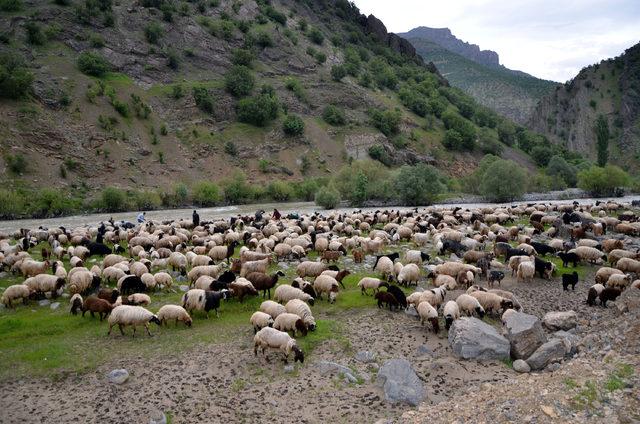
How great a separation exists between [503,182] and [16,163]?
6325 cm

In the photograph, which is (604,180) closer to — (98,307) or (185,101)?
(98,307)

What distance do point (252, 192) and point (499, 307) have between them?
2270 inches

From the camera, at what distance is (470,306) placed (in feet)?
48.2

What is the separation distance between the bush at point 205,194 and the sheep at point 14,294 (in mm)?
48729

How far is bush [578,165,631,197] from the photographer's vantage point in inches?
2474

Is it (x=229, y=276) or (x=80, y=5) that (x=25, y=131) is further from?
(x=229, y=276)

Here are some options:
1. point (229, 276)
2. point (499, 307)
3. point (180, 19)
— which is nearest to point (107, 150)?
point (180, 19)

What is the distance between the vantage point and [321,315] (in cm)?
1528

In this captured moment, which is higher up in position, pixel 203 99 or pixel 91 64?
pixel 91 64

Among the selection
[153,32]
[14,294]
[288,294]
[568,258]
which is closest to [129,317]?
[288,294]

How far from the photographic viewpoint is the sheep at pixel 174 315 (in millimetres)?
14180

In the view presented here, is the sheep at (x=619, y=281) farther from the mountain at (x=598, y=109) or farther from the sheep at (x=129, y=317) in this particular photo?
the mountain at (x=598, y=109)

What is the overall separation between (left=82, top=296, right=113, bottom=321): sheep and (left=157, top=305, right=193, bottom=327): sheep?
203 cm

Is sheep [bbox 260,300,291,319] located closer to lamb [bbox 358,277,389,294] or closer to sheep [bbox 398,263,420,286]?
lamb [bbox 358,277,389,294]
